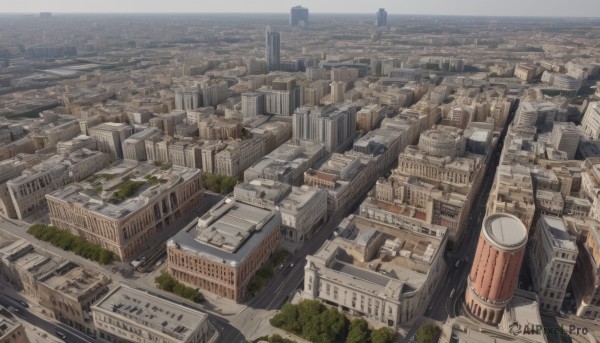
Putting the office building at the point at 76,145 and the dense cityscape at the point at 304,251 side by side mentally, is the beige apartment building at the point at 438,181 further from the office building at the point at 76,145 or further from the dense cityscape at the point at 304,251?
the office building at the point at 76,145

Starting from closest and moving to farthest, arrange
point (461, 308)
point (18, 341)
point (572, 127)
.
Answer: point (18, 341) < point (461, 308) < point (572, 127)

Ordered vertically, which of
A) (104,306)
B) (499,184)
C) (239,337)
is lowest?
(239,337)

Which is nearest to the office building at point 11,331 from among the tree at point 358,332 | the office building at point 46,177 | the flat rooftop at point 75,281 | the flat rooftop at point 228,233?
the flat rooftop at point 75,281

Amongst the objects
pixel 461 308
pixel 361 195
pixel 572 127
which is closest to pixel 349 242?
pixel 461 308

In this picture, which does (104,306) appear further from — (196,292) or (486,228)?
(486,228)

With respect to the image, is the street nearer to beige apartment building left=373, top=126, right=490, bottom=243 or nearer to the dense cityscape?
the dense cityscape

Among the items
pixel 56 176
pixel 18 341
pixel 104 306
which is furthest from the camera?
pixel 56 176

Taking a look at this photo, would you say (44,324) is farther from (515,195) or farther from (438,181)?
(515,195)

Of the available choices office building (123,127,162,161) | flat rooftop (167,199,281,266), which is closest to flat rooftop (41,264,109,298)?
flat rooftop (167,199,281,266)
